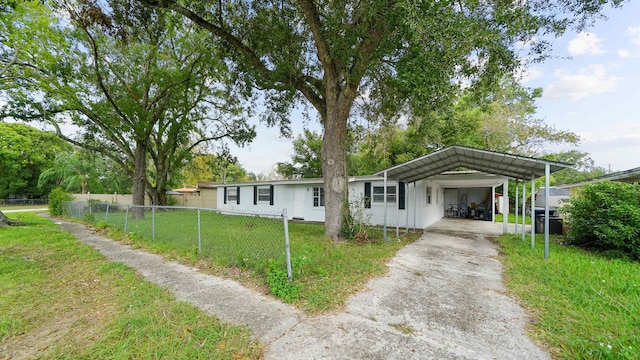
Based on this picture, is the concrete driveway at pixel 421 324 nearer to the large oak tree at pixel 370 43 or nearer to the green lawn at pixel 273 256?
the green lawn at pixel 273 256

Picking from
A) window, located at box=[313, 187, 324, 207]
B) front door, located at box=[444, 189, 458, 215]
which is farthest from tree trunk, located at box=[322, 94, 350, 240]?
front door, located at box=[444, 189, 458, 215]

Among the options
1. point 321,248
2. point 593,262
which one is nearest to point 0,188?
point 321,248

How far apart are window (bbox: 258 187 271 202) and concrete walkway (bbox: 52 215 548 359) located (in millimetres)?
9503

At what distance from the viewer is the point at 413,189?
33.3 feet

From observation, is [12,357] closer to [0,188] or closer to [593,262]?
[593,262]

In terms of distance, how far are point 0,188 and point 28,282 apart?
3306cm

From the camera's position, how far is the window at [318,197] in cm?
1293

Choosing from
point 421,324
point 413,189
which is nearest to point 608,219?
point 413,189

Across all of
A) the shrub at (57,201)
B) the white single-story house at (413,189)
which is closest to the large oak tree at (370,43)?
the white single-story house at (413,189)

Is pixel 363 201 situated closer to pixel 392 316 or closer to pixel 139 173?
pixel 392 316

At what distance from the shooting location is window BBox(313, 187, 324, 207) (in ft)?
42.4

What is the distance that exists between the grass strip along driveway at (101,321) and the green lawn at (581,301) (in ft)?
9.75

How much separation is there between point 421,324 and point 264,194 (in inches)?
499

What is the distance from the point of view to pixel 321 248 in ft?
19.9
